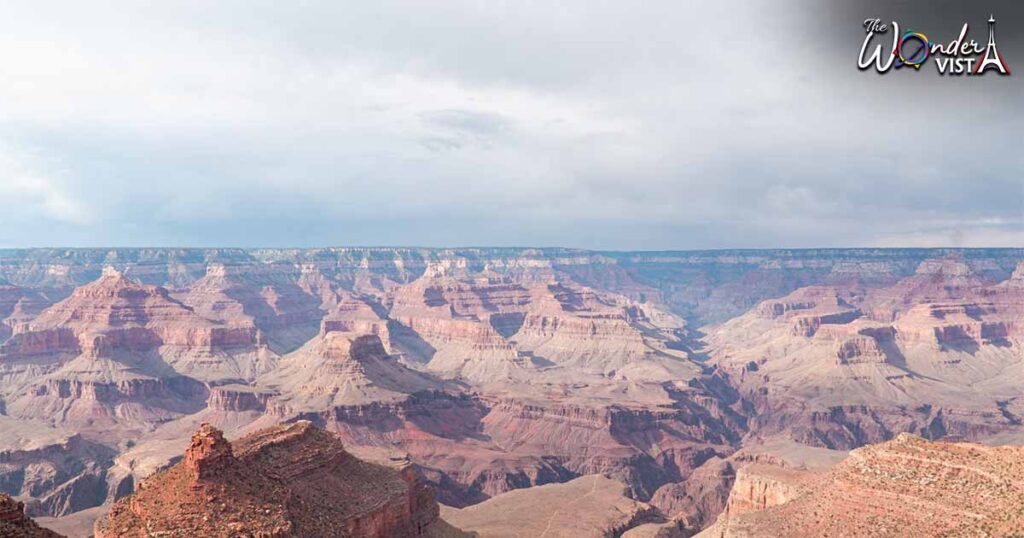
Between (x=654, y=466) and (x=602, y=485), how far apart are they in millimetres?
50857

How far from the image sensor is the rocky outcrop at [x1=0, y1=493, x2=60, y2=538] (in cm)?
3572

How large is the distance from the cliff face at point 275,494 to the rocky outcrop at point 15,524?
7.68 m

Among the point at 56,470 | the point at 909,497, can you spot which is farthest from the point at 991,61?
the point at 56,470

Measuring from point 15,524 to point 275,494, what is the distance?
19.0 m

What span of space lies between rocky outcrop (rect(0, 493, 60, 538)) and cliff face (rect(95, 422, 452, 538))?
7.68m

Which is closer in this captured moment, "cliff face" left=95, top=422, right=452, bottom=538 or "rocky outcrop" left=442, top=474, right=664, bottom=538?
"cliff face" left=95, top=422, right=452, bottom=538

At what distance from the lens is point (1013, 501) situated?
171ft

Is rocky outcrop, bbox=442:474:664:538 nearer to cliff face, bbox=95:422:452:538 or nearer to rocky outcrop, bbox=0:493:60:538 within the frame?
cliff face, bbox=95:422:452:538

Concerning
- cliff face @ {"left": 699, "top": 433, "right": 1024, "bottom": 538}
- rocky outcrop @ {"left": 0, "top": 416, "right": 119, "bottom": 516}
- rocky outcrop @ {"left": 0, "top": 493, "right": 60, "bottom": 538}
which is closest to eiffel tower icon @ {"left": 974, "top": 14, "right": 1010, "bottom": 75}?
cliff face @ {"left": 699, "top": 433, "right": 1024, "bottom": 538}

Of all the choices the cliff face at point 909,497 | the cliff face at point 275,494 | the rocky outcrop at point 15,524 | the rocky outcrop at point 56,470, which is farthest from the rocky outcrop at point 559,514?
the rocky outcrop at point 56,470

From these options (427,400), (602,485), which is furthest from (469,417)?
(602,485)

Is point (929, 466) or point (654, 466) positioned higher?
point (929, 466)

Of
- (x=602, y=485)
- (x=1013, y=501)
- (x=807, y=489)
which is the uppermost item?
(x=1013, y=501)

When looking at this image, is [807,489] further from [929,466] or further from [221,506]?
[221,506]
